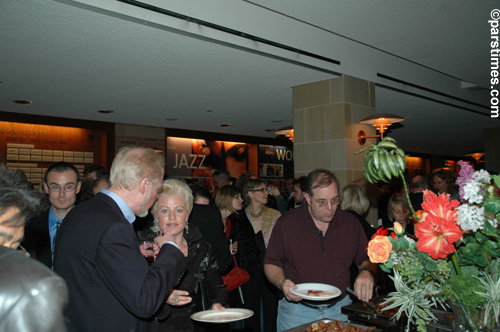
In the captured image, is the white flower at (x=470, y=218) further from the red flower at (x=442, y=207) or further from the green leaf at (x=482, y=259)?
the green leaf at (x=482, y=259)

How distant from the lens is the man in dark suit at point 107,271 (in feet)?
4.57

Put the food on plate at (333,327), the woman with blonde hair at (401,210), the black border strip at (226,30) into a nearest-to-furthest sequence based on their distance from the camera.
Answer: the food on plate at (333,327)
the black border strip at (226,30)
the woman with blonde hair at (401,210)

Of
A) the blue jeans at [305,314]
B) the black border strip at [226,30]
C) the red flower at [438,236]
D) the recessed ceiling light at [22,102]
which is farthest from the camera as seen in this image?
the recessed ceiling light at [22,102]

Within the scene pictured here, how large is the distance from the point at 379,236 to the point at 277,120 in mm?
7325

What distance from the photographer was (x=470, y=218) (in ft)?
3.55

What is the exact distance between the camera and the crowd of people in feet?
2.87

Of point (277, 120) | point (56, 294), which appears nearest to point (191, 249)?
point (56, 294)

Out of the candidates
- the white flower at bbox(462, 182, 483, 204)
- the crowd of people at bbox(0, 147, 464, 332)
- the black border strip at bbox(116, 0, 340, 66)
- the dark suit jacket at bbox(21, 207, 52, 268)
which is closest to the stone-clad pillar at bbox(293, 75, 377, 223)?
the black border strip at bbox(116, 0, 340, 66)

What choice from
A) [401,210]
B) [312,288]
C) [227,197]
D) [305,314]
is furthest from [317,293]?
[401,210]

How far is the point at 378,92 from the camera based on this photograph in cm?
592

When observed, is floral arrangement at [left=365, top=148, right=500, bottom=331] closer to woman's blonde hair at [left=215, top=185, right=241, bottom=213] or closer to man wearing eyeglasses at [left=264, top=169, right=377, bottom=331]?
man wearing eyeglasses at [left=264, top=169, right=377, bottom=331]

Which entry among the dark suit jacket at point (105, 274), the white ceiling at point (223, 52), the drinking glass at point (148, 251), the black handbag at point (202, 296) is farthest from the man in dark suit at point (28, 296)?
the white ceiling at point (223, 52)

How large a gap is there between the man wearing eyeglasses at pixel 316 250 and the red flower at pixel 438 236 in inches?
51.0

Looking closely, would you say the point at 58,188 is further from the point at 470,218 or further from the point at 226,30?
the point at 470,218
